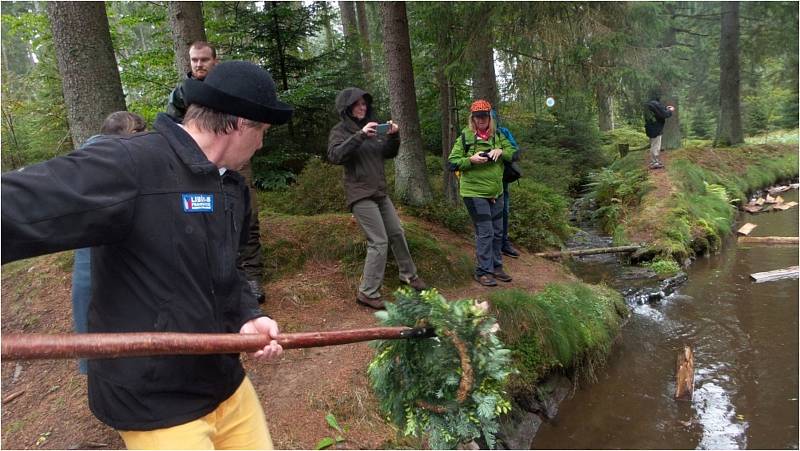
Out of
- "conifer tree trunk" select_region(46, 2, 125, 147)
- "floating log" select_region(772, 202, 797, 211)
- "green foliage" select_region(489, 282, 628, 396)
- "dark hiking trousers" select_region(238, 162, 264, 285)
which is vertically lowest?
"floating log" select_region(772, 202, 797, 211)

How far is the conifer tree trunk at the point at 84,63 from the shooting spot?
16.4 ft

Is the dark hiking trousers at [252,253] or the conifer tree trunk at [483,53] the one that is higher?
the conifer tree trunk at [483,53]

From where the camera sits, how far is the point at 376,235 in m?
5.53

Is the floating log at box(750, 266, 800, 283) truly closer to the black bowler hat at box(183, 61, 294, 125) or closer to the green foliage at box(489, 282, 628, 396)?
the green foliage at box(489, 282, 628, 396)

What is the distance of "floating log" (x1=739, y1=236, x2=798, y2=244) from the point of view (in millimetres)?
10461

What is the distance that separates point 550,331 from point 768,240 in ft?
26.1

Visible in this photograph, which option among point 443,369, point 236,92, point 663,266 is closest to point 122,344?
point 236,92

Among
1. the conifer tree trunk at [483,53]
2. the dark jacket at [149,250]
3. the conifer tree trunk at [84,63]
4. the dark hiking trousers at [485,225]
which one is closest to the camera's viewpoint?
the dark jacket at [149,250]

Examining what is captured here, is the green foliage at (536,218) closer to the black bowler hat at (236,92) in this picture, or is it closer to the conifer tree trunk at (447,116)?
the conifer tree trunk at (447,116)

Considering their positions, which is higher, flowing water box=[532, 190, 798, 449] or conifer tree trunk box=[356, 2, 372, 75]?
conifer tree trunk box=[356, 2, 372, 75]

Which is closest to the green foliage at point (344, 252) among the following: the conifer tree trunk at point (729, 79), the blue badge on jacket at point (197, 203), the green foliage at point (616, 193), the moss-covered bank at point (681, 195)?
the blue badge on jacket at point (197, 203)

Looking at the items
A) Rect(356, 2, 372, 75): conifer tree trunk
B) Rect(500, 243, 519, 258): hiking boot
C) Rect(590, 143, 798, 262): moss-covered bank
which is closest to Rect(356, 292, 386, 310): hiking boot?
Rect(500, 243, 519, 258): hiking boot

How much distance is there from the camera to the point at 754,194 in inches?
626

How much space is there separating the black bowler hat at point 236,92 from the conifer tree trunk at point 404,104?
20.4 ft
